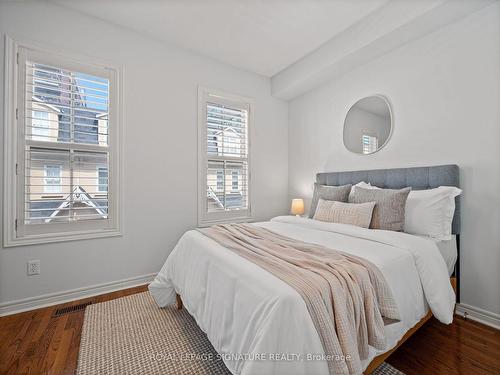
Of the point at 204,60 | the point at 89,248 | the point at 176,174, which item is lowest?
the point at 89,248

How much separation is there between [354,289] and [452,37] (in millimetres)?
2450

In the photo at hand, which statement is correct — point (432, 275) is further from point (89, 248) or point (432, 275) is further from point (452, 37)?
point (89, 248)

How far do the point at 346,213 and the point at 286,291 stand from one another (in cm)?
140

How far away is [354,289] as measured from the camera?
1096mm

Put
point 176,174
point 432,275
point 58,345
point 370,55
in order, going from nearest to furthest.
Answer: point 432,275 → point 58,345 → point 370,55 → point 176,174

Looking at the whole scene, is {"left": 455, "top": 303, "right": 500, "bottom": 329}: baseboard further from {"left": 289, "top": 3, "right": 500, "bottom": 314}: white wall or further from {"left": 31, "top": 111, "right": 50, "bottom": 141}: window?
{"left": 31, "top": 111, "right": 50, "bottom": 141}: window

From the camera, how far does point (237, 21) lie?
2.42 m

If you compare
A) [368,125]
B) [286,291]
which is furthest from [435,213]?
[286,291]

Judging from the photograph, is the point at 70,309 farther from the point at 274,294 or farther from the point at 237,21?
the point at 237,21

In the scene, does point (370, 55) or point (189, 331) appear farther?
point (370, 55)

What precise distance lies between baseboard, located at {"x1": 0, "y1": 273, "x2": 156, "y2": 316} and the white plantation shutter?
40.4 inches

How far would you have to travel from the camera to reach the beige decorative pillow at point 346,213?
205 centimetres

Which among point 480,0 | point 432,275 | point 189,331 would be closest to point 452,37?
point 480,0

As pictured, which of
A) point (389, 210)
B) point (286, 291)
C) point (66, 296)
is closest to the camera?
point (286, 291)
